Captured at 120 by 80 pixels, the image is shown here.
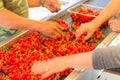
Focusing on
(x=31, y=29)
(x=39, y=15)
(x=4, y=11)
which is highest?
(x=4, y=11)

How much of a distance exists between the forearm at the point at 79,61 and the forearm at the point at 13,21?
0.52m

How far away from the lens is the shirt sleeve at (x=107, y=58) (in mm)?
1037

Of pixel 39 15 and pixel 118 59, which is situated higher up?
pixel 118 59

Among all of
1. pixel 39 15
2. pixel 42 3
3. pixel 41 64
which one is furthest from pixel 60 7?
pixel 41 64

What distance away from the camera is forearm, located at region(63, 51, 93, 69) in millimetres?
1104

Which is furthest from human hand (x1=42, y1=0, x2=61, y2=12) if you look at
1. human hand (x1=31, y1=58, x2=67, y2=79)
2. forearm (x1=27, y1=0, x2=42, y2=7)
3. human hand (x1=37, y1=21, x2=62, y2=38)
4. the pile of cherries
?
human hand (x1=31, y1=58, x2=67, y2=79)

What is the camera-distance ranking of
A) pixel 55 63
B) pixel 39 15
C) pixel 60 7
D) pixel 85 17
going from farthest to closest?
pixel 39 15 < pixel 60 7 < pixel 85 17 < pixel 55 63

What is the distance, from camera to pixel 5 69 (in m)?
1.34

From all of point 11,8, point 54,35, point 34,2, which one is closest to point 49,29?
point 54,35

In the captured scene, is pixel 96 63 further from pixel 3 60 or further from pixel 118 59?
pixel 3 60

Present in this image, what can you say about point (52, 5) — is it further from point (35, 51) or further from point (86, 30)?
point (35, 51)

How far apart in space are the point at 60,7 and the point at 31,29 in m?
0.52

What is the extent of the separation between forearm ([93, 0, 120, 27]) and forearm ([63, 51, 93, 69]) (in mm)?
639

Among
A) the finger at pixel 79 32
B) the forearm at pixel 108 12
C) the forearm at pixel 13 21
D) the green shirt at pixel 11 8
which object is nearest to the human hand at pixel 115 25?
the forearm at pixel 108 12
